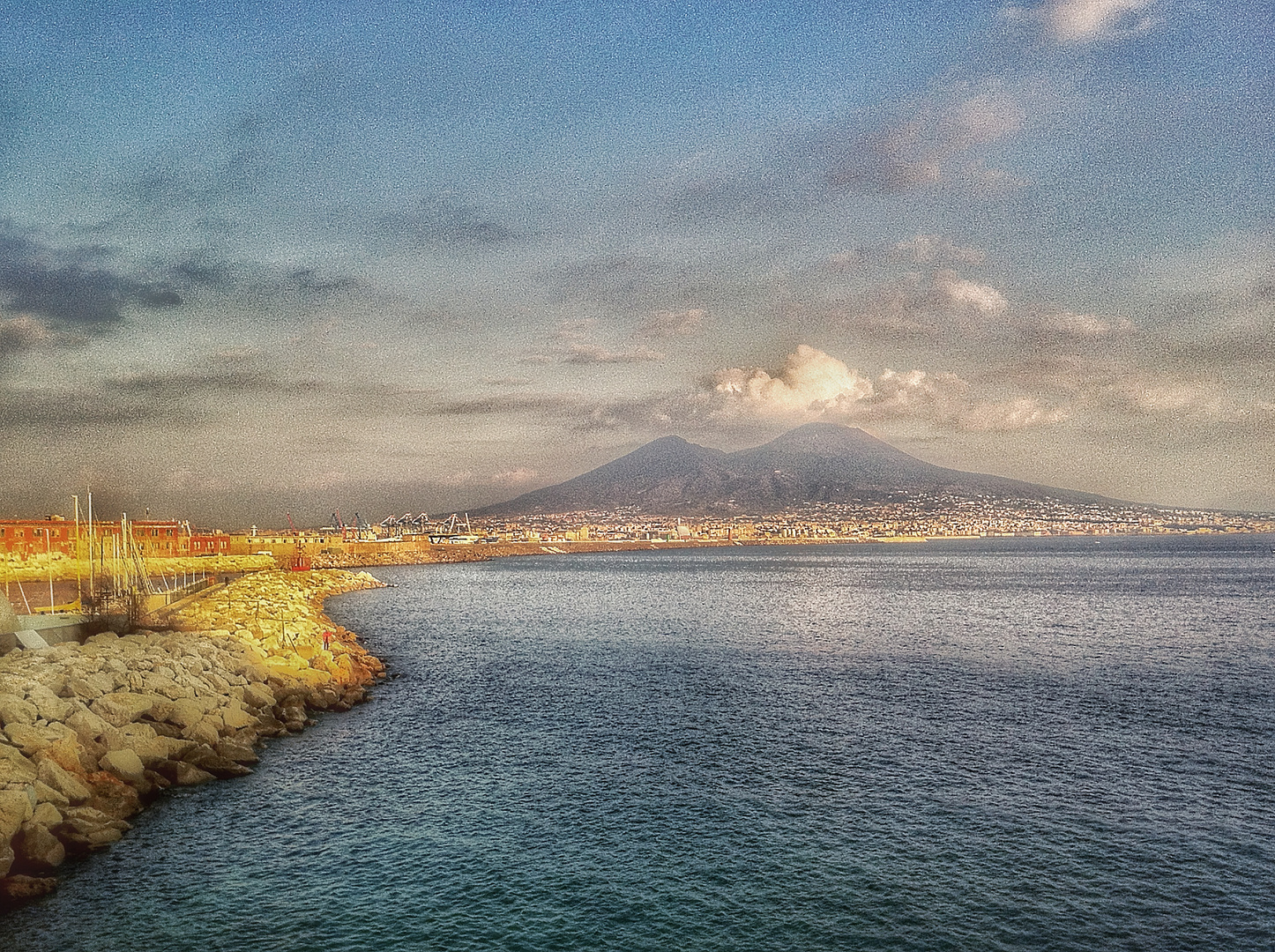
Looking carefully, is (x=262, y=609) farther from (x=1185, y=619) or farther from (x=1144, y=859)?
(x=1185, y=619)

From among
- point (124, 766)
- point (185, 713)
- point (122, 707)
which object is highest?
point (122, 707)

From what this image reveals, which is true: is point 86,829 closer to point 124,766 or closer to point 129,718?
point 124,766

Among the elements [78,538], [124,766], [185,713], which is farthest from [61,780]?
[78,538]

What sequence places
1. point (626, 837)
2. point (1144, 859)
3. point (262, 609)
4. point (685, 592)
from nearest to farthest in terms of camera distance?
1. point (1144, 859)
2. point (626, 837)
3. point (262, 609)
4. point (685, 592)

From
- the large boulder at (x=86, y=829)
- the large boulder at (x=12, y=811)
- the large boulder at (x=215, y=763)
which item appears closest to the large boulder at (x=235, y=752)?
the large boulder at (x=215, y=763)

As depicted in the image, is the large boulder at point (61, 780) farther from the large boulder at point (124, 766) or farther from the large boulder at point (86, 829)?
the large boulder at point (124, 766)

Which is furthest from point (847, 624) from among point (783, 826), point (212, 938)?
point (212, 938)
